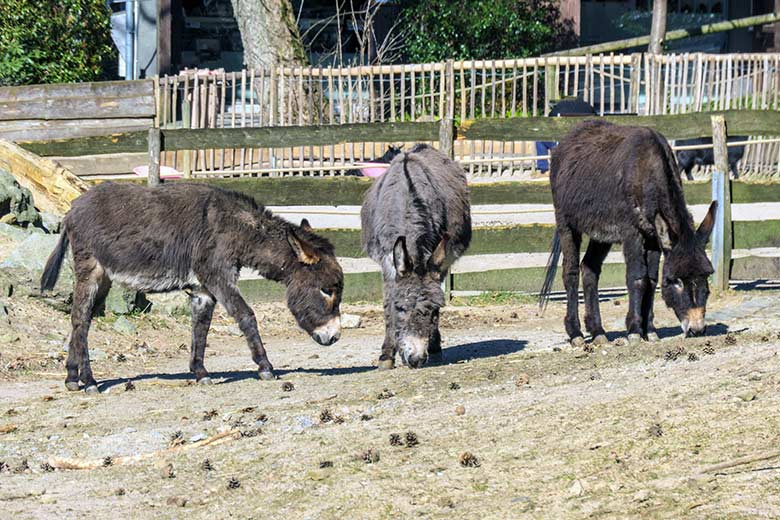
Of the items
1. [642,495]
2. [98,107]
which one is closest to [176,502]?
[642,495]

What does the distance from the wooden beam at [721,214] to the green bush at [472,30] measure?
37.9ft

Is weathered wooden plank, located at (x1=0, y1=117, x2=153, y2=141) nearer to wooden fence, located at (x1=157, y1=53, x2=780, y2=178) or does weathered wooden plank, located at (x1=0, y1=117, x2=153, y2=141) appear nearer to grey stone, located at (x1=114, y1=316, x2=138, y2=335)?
wooden fence, located at (x1=157, y1=53, x2=780, y2=178)

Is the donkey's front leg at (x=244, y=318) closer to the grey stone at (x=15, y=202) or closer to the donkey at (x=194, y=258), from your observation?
the donkey at (x=194, y=258)

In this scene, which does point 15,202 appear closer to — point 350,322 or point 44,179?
point 44,179

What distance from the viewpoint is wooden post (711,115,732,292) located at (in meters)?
14.3

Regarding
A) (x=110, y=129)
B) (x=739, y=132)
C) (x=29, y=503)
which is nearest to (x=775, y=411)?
(x=29, y=503)

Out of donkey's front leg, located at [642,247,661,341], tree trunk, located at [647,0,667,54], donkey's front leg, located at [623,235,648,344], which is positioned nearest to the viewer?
donkey's front leg, located at [623,235,648,344]

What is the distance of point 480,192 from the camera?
14914 mm

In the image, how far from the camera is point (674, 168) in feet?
34.9

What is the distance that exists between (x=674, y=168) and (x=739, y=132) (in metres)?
4.91

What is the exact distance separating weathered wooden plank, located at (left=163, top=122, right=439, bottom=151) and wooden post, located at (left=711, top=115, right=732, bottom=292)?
337cm

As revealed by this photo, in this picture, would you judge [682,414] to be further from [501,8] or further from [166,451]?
[501,8]

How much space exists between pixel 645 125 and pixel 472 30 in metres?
11.4

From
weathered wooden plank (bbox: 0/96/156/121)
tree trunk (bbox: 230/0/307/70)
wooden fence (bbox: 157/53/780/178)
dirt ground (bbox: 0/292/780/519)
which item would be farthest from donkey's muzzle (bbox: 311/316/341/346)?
tree trunk (bbox: 230/0/307/70)
